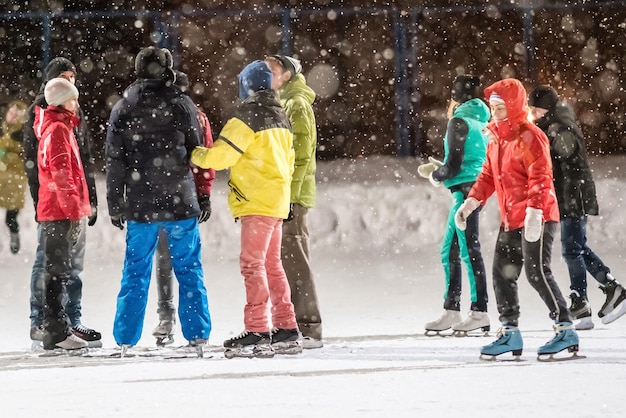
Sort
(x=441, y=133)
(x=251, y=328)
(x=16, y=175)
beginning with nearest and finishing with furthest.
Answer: (x=251, y=328), (x=16, y=175), (x=441, y=133)

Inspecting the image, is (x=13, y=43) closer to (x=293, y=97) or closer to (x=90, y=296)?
(x=90, y=296)

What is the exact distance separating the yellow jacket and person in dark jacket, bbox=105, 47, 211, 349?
0.18 metres

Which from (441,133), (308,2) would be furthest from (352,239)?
(308,2)

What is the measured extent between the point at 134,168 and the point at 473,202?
74.1 inches

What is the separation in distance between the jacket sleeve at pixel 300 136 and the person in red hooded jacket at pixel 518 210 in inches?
47.5

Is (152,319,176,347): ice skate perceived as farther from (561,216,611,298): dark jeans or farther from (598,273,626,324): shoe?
(598,273,626,324): shoe

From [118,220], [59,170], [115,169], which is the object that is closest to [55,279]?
[59,170]

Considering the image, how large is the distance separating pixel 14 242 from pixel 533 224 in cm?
784

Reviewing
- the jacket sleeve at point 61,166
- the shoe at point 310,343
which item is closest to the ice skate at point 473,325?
the shoe at point 310,343

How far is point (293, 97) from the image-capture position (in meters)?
7.79

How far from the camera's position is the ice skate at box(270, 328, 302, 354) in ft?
24.3

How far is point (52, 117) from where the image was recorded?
300 inches

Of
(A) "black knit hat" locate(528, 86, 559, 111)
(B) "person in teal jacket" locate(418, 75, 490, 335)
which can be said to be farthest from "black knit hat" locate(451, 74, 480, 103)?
(A) "black knit hat" locate(528, 86, 559, 111)

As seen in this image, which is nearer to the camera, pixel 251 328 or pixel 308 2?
pixel 251 328
